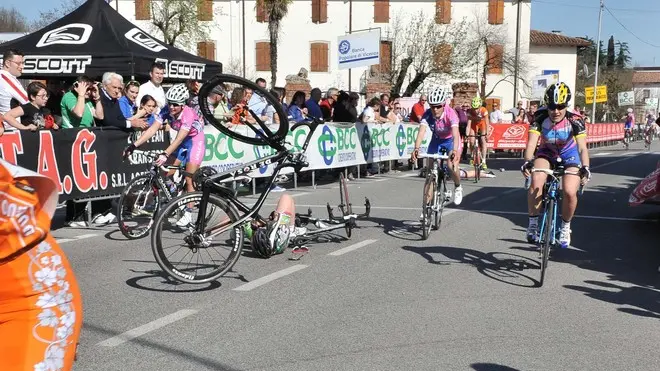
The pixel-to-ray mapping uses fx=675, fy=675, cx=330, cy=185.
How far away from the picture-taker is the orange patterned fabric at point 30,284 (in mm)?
2355

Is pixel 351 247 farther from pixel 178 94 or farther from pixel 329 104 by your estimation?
pixel 329 104

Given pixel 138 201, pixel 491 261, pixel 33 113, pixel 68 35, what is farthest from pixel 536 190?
pixel 68 35

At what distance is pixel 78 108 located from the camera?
9.82 metres

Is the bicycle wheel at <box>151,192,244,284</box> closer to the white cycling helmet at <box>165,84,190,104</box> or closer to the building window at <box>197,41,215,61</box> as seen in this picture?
the white cycling helmet at <box>165,84,190,104</box>

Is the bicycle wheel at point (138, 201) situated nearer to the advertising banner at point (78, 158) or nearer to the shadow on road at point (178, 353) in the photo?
the advertising banner at point (78, 158)

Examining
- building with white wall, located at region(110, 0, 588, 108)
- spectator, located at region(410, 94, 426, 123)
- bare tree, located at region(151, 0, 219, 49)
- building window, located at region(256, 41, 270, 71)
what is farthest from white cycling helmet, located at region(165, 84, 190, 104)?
building window, located at region(256, 41, 270, 71)

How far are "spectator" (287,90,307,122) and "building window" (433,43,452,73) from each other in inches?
1457

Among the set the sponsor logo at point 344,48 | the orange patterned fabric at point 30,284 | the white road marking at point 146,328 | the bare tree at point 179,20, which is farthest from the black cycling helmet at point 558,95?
the bare tree at point 179,20

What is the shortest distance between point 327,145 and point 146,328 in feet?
36.7

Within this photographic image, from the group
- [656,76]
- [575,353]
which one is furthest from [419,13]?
[656,76]

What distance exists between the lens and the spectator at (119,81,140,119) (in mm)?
10484

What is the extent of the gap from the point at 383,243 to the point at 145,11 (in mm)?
51634

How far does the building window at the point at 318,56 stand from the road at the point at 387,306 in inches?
1889

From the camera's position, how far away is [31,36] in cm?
1423
